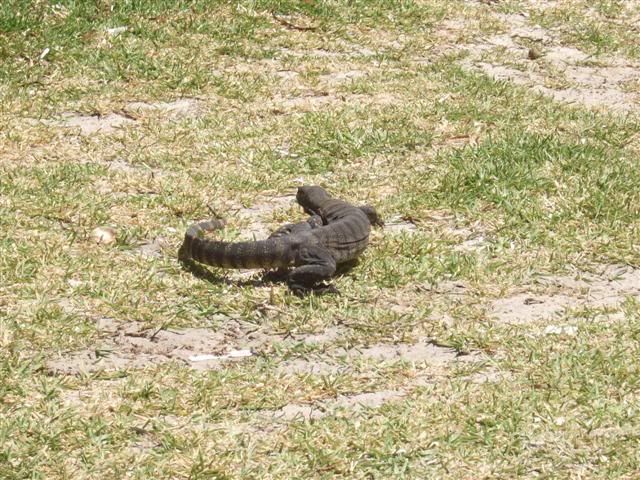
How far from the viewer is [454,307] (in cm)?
634

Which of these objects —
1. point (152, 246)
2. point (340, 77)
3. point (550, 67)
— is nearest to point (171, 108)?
point (340, 77)

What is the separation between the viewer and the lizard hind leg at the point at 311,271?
20.9 ft

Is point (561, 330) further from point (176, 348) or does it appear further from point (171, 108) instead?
point (171, 108)

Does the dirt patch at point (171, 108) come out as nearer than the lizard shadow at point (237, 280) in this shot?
No

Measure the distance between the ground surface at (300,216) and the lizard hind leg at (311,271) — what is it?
0.30 ft

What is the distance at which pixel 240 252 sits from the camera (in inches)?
250

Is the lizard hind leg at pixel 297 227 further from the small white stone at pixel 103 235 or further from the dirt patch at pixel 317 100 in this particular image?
the dirt patch at pixel 317 100

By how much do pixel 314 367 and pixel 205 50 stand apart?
16.5 feet

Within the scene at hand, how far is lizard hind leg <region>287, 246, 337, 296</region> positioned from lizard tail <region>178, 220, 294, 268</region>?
0.29 feet

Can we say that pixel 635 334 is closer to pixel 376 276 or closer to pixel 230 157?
pixel 376 276

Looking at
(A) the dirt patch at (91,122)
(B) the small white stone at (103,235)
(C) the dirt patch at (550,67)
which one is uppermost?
(B) the small white stone at (103,235)

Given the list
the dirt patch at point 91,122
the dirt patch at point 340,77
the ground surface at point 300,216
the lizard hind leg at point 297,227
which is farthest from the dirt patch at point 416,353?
the dirt patch at point 340,77

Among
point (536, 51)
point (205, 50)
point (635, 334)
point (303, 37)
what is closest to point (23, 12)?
point (205, 50)

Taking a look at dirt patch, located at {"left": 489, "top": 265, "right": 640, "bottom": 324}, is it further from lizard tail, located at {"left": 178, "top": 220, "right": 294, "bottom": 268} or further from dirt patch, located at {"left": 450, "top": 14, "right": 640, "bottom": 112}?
dirt patch, located at {"left": 450, "top": 14, "right": 640, "bottom": 112}
